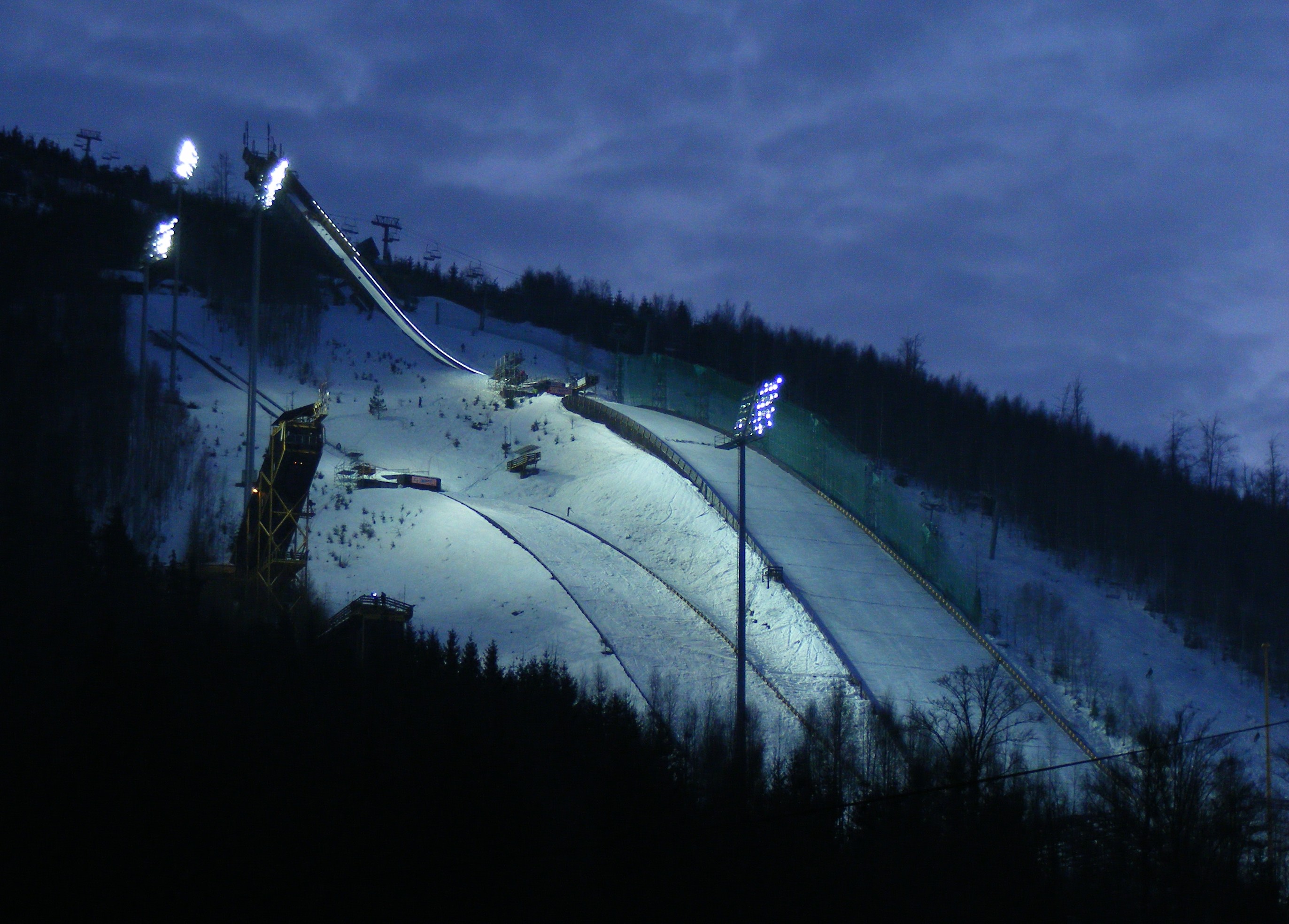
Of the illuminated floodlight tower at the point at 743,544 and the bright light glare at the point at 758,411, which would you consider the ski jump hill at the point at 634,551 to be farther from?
the bright light glare at the point at 758,411

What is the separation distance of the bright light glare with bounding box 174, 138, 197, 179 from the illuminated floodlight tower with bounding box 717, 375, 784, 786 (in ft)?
58.8

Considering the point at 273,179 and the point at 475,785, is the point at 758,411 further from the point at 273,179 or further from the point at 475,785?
the point at 475,785

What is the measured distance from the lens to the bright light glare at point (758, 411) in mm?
31844

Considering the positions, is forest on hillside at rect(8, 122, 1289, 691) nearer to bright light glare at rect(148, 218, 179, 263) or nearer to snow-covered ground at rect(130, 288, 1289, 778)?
snow-covered ground at rect(130, 288, 1289, 778)

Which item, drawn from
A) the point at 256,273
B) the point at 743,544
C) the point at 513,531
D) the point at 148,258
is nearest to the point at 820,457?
the point at 513,531

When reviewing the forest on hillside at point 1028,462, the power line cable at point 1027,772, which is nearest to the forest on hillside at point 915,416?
the forest on hillside at point 1028,462

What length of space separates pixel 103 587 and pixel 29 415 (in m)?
23.9

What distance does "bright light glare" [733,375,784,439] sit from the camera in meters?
31.8

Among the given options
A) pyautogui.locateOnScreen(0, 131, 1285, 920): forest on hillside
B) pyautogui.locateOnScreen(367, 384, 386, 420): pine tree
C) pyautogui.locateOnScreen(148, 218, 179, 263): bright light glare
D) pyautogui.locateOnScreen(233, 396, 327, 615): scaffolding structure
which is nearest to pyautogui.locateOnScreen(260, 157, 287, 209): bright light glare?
pyautogui.locateOnScreen(148, 218, 179, 263): bright light glare

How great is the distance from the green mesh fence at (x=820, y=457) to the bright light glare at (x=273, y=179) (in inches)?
1055

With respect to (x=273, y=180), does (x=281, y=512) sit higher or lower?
lower

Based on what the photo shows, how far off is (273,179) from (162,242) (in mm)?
4877

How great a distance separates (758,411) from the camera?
35406 mm

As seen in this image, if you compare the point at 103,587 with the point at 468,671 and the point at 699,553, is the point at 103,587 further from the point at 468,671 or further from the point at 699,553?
the point at 699,553
